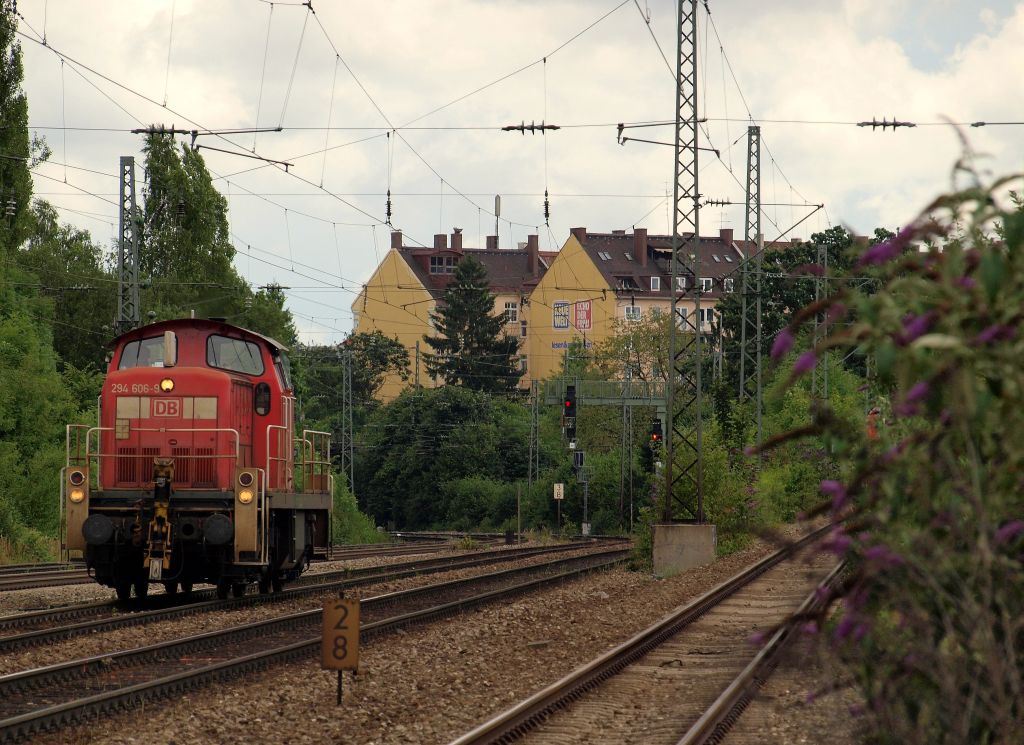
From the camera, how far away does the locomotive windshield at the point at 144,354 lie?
17644 millimetres

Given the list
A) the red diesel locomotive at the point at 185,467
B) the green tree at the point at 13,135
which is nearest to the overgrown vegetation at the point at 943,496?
the red diesel locomotive at the point at 185,467

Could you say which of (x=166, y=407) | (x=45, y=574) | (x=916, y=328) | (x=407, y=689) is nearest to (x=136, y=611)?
(x=166, y=407)

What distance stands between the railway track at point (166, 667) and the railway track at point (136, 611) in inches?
59.6

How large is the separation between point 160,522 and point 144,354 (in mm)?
2594

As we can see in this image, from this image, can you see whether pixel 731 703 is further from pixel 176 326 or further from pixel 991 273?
pixel 176 326

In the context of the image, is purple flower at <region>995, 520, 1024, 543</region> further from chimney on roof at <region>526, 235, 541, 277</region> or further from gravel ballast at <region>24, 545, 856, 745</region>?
chimney on roof at <region>526, 235, 541, 277</region>

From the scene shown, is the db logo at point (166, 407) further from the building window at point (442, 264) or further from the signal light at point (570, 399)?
the building window at point (442, 264)

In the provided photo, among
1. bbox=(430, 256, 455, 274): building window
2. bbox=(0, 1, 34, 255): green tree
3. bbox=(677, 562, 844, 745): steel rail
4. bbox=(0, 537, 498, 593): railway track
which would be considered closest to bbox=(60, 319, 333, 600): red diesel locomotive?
bbox=(0, 537, 498, 593): railway track

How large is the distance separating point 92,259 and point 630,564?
5199cm

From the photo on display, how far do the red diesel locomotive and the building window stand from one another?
88420 millimetres

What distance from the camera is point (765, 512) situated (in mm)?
35000

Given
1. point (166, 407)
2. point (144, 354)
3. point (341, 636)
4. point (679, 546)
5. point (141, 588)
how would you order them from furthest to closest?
point (679, 546)
point (141, 588)
point (144, 354)
point (166, 407)
point (341, 636)

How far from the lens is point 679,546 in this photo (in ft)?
84.9

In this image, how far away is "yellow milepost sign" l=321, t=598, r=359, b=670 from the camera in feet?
35.8
